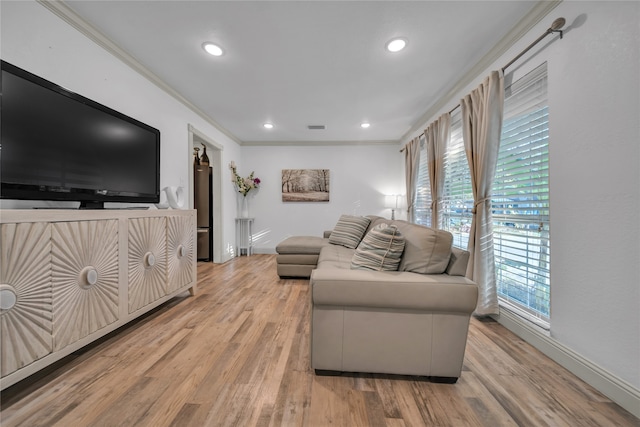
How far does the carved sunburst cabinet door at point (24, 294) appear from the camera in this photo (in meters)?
1.09

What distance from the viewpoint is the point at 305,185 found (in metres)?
5.02

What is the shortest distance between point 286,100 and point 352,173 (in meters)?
2.34

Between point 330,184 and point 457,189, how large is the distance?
2655 millimetres

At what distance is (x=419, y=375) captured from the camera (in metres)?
1.33

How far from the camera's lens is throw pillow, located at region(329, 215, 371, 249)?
10.6ft

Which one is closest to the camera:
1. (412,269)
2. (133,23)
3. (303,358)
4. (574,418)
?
Answer: (574,418)

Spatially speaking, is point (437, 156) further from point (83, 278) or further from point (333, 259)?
point (83, 278)

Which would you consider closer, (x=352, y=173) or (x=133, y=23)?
(x=133, y=23)

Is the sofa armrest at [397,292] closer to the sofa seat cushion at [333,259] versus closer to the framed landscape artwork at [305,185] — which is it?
the sofa seat cushion at [333,259]

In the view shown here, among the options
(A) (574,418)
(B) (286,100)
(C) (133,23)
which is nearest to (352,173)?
(B) (286,100)

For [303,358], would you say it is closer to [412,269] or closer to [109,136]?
[412,269]

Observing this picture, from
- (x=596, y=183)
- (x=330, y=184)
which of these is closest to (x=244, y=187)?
(x=330, y=184)

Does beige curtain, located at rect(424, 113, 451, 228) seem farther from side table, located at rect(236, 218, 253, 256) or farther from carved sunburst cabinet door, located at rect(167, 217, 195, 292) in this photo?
side table, located at rect(236, 218, 253, 256)

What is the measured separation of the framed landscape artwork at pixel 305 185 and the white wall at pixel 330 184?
99 mm
